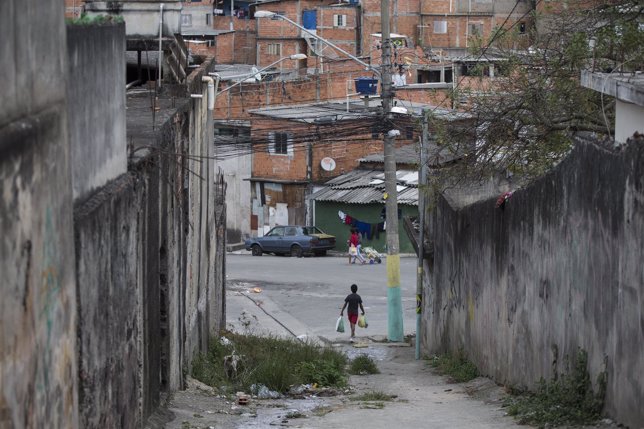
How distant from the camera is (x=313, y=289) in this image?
122 feet

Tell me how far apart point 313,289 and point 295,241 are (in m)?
12.4

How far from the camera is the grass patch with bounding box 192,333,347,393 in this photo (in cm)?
1809

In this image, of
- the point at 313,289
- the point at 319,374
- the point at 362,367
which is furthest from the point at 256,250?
the point at 319,374

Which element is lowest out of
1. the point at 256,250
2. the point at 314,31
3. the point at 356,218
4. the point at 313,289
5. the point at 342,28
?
the point at 256,250

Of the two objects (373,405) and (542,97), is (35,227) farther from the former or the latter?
(542,97)

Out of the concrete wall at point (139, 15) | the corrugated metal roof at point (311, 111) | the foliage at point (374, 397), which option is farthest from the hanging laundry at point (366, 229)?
the concrete wall at point (139, 15)

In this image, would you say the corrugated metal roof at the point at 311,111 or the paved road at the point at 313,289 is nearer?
the paved road at the point at 313,289

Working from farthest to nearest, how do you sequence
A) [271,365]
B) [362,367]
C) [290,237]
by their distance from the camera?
1. [290,237]
2. [362,367]
3. [271,365]

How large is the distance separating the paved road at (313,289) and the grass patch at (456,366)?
18.8 feet

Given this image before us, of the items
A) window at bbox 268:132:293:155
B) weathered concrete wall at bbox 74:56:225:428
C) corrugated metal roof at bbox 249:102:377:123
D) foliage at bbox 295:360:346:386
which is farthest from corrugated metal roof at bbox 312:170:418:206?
foliage at bbox 295:360:346:386

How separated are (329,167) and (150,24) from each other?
35.7 metres

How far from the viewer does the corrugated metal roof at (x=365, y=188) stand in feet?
159

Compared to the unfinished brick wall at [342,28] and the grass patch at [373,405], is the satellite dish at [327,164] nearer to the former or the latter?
the unfinished brick wall at [342,28]

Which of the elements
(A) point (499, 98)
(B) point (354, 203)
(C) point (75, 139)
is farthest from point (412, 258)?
(C) point (75, 139)
